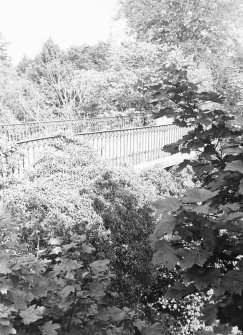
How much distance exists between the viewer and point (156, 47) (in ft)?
68.5

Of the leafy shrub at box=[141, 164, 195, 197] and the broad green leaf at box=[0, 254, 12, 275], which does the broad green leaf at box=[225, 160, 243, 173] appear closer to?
the broad green leaf at box=[0, 254, 12, 275]

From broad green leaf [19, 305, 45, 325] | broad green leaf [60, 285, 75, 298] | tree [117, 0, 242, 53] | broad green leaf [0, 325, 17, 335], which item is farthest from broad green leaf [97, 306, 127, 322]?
tree [117, 0, 242, 53]

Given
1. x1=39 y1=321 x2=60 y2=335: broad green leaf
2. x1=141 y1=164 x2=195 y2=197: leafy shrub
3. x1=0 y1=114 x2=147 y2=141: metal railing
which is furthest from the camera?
x1=0 y1=114 x2=147 y2=141: metal railing

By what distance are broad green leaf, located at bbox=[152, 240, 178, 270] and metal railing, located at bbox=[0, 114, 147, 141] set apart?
46.8 ft

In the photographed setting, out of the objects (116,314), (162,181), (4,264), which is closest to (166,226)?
(4,264)

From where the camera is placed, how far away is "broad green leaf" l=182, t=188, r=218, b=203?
63.9 inches

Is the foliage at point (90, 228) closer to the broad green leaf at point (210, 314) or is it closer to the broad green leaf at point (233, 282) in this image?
the broad green leaf at point (210, 314)

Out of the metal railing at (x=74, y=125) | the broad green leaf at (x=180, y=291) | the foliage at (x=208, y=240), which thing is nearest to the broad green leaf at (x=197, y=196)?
the foliage at (x=208, y=240)

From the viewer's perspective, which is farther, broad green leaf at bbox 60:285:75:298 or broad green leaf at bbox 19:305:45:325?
broad green leaf at bbox 60:285:75:298

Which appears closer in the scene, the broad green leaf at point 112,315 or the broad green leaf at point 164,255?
the broad green leaf at point 164,255

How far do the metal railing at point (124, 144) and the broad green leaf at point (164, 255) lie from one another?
20.5 ft

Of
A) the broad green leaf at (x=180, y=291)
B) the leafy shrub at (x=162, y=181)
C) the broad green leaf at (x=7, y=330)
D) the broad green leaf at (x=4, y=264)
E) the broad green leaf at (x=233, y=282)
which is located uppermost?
the broad green leaf at (x=233, y=282)

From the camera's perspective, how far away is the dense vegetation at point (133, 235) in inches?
67.7

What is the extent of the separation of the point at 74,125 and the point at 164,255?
1774 cm
